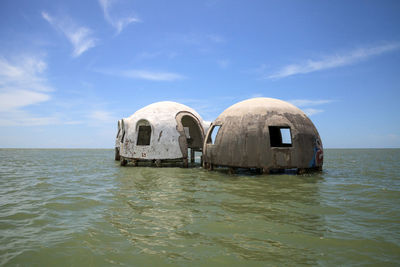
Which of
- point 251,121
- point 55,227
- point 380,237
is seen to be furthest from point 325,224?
point 251,121

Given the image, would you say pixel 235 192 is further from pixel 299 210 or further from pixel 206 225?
pixel 206 225

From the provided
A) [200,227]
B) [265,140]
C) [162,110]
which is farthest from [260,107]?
[200,227]

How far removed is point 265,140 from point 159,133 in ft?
20.9

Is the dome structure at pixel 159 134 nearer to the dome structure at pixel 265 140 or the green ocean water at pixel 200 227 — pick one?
the dome structure at pixel 265 140

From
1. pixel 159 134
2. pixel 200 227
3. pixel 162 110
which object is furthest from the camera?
pixel 162 110

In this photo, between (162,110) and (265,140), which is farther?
(162,110)

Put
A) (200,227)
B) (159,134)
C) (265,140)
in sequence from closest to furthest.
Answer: (200,227) → (265,140) → (159,134)

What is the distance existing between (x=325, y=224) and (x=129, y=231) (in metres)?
3.73

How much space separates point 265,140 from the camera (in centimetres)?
1050

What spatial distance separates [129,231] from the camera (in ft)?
14.2

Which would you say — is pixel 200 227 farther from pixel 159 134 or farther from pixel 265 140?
pixel 159 134

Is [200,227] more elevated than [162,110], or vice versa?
[162,110]

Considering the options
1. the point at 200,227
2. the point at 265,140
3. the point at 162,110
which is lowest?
the point at 200,227

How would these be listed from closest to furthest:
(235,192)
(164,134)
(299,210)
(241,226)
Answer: (241,226), (299,210), (235,192), (164,134)
